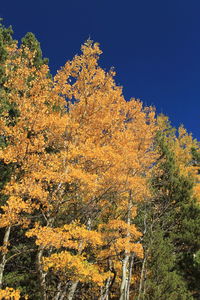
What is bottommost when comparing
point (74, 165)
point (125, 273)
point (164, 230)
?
point (125, 273)

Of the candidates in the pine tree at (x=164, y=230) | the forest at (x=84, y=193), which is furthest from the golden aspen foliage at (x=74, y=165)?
the pine tree at (x=164, y=230)

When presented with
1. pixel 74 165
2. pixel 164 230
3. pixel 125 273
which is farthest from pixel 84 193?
pixel 164 230

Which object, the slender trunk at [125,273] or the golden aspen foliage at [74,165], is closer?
the golden aspen foliage at [74,165]

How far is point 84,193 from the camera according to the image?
407 inches

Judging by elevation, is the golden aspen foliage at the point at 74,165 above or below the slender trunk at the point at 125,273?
above

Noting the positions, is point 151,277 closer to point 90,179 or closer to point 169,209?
point 169,209

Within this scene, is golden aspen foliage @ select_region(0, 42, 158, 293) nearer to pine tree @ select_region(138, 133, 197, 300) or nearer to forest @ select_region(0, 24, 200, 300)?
forest @ select_region(0, 24, 200, 300)

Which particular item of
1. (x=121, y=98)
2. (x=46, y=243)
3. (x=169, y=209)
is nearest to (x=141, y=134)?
(x=121, y=98)

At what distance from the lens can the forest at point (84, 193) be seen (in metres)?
8.69

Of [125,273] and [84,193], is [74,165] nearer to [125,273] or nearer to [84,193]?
[84,193]

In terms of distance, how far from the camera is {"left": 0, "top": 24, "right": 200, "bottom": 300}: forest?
869 cm

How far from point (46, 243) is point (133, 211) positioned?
7.78 m

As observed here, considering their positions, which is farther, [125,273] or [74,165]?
[125,273]

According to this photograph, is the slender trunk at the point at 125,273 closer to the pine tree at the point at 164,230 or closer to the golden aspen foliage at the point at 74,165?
the golden aspen foliage at the point at 74,165
